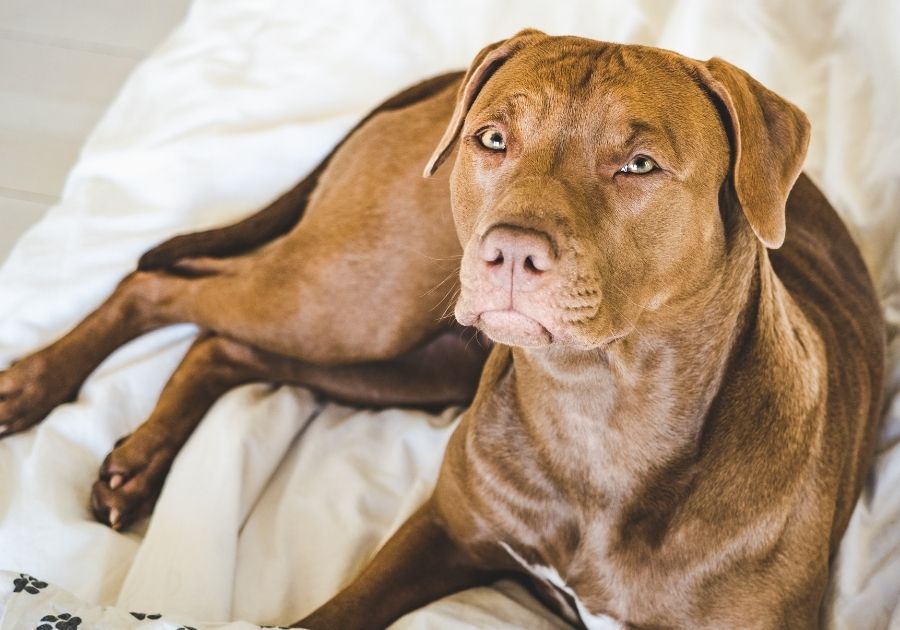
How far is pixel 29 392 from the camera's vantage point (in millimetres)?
2604

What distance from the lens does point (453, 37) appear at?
131 inches

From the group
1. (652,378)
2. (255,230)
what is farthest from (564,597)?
(255,230)

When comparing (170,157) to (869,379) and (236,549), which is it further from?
(869,379)

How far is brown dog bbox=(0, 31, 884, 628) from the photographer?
1.72 metres

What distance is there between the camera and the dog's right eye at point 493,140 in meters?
1.87

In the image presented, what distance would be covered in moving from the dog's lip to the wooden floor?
2298mm

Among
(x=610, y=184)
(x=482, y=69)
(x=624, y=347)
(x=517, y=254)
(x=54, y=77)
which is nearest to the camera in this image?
(x=517, y=254)

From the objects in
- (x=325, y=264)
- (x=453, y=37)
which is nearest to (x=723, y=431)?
(x=325, y=264)

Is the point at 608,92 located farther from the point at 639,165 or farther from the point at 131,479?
the point at 131,479

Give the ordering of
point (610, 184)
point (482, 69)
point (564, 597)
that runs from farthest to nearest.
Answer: point (564, 597), point (482, 69), point (610, 184)

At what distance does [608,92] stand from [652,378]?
0.50 metres

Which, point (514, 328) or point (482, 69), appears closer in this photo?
point (514, 328)

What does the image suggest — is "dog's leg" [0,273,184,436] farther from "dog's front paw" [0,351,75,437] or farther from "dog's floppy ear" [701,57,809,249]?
"dog's floppy ear" [701,57,809,249]

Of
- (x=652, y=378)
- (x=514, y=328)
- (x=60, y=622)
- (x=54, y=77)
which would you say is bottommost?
(x=60, y=622)
